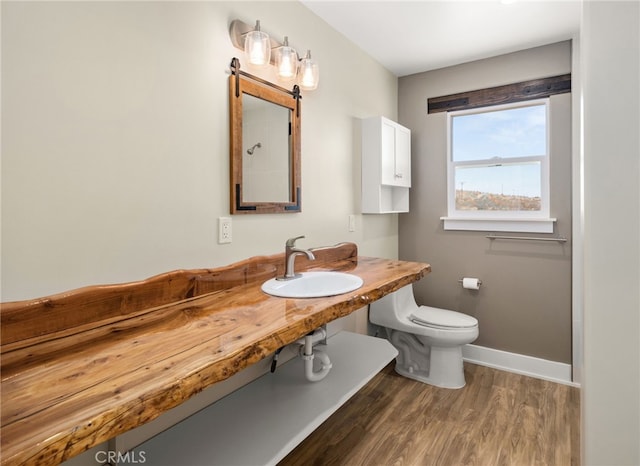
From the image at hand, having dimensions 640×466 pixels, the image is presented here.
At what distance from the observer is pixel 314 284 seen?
6.06 ft

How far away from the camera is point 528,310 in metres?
2.77

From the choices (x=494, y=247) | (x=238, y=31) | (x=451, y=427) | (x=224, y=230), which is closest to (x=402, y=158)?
(x=494, y=247)

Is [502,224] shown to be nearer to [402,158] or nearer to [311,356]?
[402,158]

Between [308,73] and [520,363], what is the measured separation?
2.59 m

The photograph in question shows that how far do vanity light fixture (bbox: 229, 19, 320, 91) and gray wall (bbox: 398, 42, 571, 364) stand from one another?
147 cm

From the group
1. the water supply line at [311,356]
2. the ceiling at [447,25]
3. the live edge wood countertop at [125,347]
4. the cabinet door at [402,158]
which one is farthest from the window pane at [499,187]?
the water supply line at [311,356]

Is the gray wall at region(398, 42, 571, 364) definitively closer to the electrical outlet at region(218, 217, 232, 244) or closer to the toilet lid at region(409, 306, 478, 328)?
the toilet lid at region(409, 306, 478, 328)

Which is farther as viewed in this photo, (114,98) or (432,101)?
(432,101)

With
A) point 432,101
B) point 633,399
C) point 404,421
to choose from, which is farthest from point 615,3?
point 432,101

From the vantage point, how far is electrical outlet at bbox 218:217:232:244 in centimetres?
163

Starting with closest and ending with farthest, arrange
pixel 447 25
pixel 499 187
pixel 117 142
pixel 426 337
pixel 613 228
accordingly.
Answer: pixel 613 228
pixel 117 142
pixel 447 25
pixel 426 337
pixel 499 187

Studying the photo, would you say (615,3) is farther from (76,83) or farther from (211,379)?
(76,83)

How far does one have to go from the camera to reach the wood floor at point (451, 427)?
1817mm

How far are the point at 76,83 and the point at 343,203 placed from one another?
5.53ft
